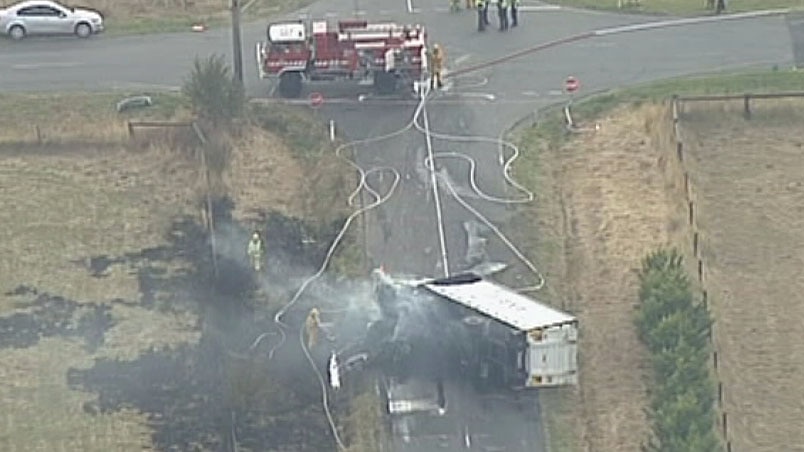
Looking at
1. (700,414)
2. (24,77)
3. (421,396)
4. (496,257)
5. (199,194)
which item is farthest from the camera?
(24,77)

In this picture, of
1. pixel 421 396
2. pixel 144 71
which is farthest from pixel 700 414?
pixel 144 71

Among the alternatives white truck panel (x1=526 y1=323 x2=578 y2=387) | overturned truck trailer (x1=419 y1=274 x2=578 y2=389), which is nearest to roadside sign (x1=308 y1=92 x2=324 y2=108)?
overturned truck trailer (x1=419 y1=274 x2=578 y2=389)

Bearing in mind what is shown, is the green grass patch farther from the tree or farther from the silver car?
the silver car

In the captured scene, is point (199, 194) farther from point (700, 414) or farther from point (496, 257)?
point (700, 414)

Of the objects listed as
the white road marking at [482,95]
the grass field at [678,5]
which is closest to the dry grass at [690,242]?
the white road marking at [482,95]

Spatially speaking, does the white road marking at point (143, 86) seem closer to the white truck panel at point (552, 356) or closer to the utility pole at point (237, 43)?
the utility pole at point (237, 43)

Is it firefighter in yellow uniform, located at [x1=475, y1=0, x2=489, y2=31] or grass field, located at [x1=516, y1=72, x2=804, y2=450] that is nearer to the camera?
grass field, located at [x1=516, y1=72, x2=804, y2=450]
